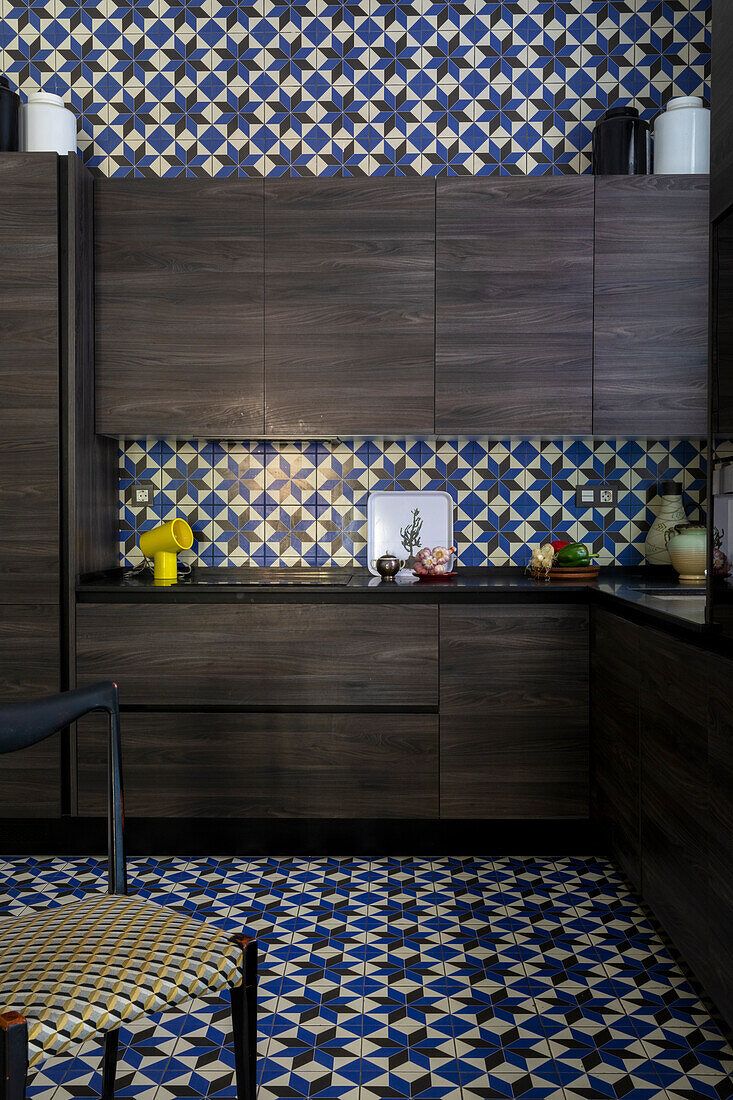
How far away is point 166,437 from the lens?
339 cm

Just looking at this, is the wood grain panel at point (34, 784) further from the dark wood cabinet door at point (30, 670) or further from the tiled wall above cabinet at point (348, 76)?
the tiled wall above cabinet at point (348, 76)

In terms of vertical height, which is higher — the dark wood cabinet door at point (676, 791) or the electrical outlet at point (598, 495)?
the electrical outlet at point (598, 495)

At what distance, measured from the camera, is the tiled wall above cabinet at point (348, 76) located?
137 inches

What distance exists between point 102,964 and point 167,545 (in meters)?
1.96

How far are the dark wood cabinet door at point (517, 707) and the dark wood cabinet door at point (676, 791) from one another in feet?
1.92

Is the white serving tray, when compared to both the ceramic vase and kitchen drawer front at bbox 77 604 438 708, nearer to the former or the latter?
kitchen drawer front at bbox 77 604 438 708

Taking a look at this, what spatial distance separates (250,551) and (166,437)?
552 millimetres

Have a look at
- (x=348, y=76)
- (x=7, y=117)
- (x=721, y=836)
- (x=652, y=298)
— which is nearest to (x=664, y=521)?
(x=652, y=298)

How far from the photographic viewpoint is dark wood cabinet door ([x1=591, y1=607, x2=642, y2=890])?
244cm

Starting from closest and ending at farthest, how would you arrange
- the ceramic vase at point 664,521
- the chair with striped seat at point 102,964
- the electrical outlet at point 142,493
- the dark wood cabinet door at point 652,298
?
the chair with striped seat at point 102,964 → the dark wood cabinet door at point 652,298 → the ceramic vase at point 664,521 → the electrical outlet at point 142,493

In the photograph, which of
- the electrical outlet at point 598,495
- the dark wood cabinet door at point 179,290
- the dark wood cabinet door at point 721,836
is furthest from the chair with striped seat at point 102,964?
the electrical outlet at point 598,495

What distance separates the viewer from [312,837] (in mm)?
2973

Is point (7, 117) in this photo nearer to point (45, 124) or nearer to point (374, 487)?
point (45, 124)

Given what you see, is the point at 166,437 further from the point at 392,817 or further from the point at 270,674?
the point at 392,817
